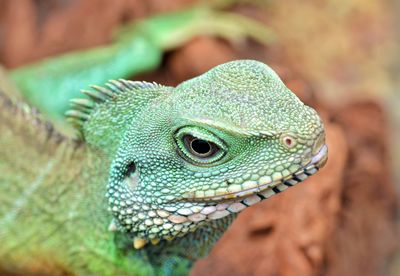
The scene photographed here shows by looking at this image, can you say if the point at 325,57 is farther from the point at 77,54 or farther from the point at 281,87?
the point at 281,87

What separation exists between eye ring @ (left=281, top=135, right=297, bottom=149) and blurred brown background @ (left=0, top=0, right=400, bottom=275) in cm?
140

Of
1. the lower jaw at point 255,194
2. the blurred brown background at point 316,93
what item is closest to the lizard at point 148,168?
the lower jaw at point 255,194

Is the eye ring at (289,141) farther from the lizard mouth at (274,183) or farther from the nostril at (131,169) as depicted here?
the nostril at (131,169)

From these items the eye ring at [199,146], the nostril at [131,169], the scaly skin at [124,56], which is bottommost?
the eye ring at [199,146]

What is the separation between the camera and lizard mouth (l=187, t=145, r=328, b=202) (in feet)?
10.1

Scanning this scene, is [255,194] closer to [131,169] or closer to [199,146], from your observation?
[199,146]

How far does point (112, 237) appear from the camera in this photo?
12.3 ft

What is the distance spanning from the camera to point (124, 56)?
6.56 meters

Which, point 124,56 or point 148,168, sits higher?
point 124,56

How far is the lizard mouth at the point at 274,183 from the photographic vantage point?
308cm

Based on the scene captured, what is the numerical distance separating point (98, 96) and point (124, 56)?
290 cm

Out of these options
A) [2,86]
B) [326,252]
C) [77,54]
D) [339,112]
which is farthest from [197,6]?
[326,252]

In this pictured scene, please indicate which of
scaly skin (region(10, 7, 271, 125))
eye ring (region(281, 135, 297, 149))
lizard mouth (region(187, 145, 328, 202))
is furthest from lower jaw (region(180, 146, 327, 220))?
scaly skin (region(10, 7, 271, 125))

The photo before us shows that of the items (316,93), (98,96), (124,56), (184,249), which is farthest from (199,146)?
(124,56)
